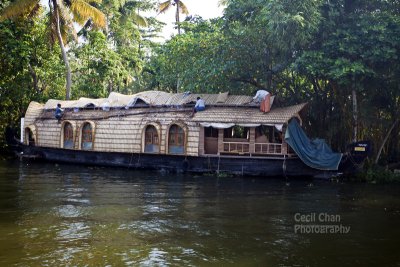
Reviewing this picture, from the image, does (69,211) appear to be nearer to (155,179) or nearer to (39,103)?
(155,179)

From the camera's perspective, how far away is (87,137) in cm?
1764

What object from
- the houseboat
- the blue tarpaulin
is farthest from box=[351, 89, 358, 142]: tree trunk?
the blue tarpaulin

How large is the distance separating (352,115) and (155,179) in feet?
23.5

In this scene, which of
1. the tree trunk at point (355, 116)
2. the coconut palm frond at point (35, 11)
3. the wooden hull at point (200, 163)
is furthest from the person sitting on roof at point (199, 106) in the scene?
the coconut palm frond at point (35, 11)

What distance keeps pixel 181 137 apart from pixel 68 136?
5778 millimetres

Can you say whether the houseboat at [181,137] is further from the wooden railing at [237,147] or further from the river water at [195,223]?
the river water at [195,223]

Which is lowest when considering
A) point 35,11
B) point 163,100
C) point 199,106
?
point 199,106

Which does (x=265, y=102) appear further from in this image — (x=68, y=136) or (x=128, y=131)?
(x=68, y=136)

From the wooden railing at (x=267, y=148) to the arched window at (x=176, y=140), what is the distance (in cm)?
273

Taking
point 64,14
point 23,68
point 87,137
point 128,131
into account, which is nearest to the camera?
point 128,131

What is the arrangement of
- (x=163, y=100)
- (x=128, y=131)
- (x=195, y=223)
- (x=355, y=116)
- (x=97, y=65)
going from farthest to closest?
(x=97, y=65) < (x=163, y=100) < (x=128, y=131) < (x=355, y=116) < (x=195, y=223)

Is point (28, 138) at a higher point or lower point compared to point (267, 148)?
higher

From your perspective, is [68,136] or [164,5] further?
[164,5]

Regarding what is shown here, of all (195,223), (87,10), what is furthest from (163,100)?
(195,223)
